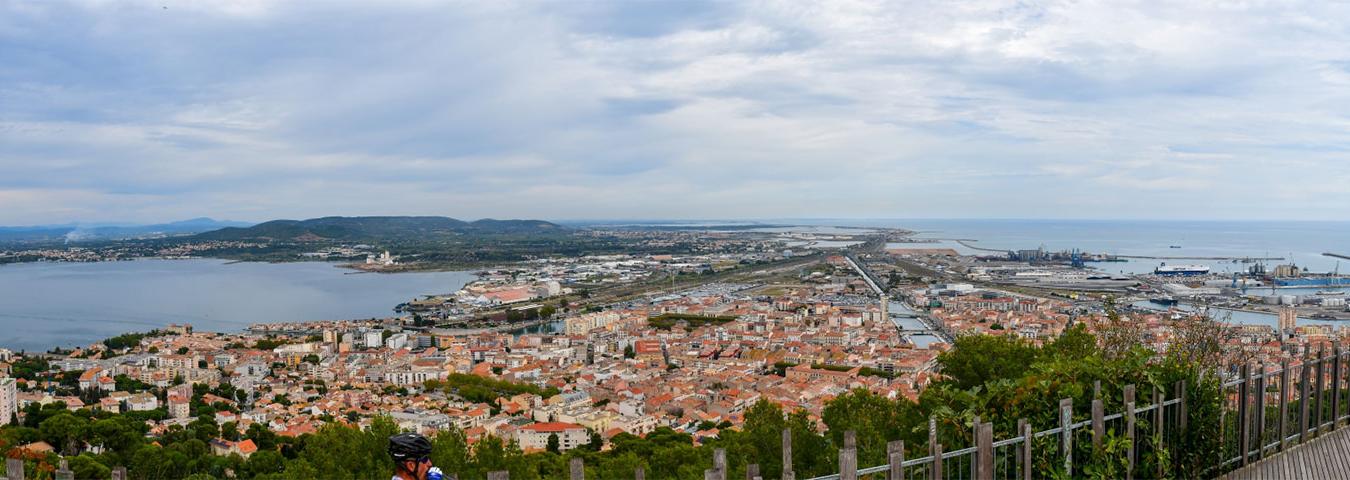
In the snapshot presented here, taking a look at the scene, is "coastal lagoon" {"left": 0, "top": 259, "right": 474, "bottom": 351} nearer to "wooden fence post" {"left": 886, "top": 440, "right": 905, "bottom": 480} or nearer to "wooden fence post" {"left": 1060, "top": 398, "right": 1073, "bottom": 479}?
"wooden fence post" {"left": 886, "top": 440, "right": 905, "bottom": 480}

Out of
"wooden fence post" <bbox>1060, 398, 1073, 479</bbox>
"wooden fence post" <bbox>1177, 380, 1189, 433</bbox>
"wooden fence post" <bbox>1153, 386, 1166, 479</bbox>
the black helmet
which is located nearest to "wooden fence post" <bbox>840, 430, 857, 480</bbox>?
"wooden fence post" <bbox>1060, 398, 1073, 479</bbox>

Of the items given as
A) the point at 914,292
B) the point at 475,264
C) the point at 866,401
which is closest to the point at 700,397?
the point at 866,401

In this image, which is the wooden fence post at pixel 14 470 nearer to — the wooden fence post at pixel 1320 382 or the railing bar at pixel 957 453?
the railing bar at pixel 957 453

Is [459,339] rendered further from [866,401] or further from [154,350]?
[866,401]

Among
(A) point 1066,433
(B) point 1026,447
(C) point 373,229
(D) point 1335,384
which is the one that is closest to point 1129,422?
(A) point 1066,433

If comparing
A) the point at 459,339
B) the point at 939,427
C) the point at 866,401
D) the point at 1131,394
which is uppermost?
the point at 1131,394

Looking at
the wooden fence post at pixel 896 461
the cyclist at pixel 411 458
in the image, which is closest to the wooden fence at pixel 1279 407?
the wooden fence post at pixel 896 461

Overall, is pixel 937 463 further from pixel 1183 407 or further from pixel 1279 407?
pixel 1279 407
